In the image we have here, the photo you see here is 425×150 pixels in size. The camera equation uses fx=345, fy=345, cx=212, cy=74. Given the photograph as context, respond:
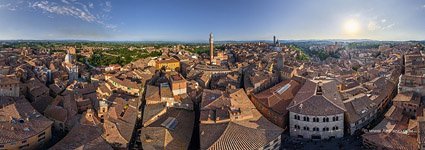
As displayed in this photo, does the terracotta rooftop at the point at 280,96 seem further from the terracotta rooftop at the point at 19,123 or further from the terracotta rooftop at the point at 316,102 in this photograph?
the terracotta rooftop at the point at 19,123

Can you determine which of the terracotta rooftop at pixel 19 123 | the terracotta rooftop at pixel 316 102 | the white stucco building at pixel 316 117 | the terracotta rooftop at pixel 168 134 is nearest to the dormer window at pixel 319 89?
the terracotta rooftop at pixel 316 102

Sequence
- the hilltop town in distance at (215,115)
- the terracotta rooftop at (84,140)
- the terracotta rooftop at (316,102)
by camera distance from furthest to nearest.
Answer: the terracotta rooftop at (316,102) < the hilltop town in distance at (215,115) < the terracotta rooftop at (84,140)

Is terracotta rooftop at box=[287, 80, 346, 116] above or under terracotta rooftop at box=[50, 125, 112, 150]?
above

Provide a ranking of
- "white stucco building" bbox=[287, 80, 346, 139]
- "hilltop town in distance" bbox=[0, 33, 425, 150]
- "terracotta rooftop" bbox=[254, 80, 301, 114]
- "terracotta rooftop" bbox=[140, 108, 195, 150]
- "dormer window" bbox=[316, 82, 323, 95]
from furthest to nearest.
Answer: "terracotta rooftop" bbox=[254, 80, 301, 114] < "dormer window" bbox=[316, 82, 323, 95] < "white stucco building" bbox=[287, 80, 346, 139] < "hilltop town in distance" bbox=[0, 33, 425, 150] < "terracotta rooftop" bbox=[140, 108, 195, 150]

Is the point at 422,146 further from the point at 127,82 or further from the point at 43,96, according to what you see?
the point at 43,96

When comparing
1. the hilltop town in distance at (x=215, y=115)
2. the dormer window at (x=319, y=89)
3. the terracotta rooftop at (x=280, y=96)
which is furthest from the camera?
the terracotta rooftop at (x=280, y=96)

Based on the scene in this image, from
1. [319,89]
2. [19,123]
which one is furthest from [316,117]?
[19,123]

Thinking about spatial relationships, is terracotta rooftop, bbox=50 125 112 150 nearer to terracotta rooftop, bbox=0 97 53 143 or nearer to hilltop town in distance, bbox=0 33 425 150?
hilltop town in distance, bbox=0 33 425 150

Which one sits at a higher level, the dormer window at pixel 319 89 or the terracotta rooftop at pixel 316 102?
the dormer window at pixel 319 89

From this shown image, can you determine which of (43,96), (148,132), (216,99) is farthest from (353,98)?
(43,96)

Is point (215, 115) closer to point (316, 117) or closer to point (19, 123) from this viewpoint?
point (316, 117)

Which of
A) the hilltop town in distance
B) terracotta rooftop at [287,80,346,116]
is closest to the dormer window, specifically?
terracotta rooftop at [287,80,346,116]
